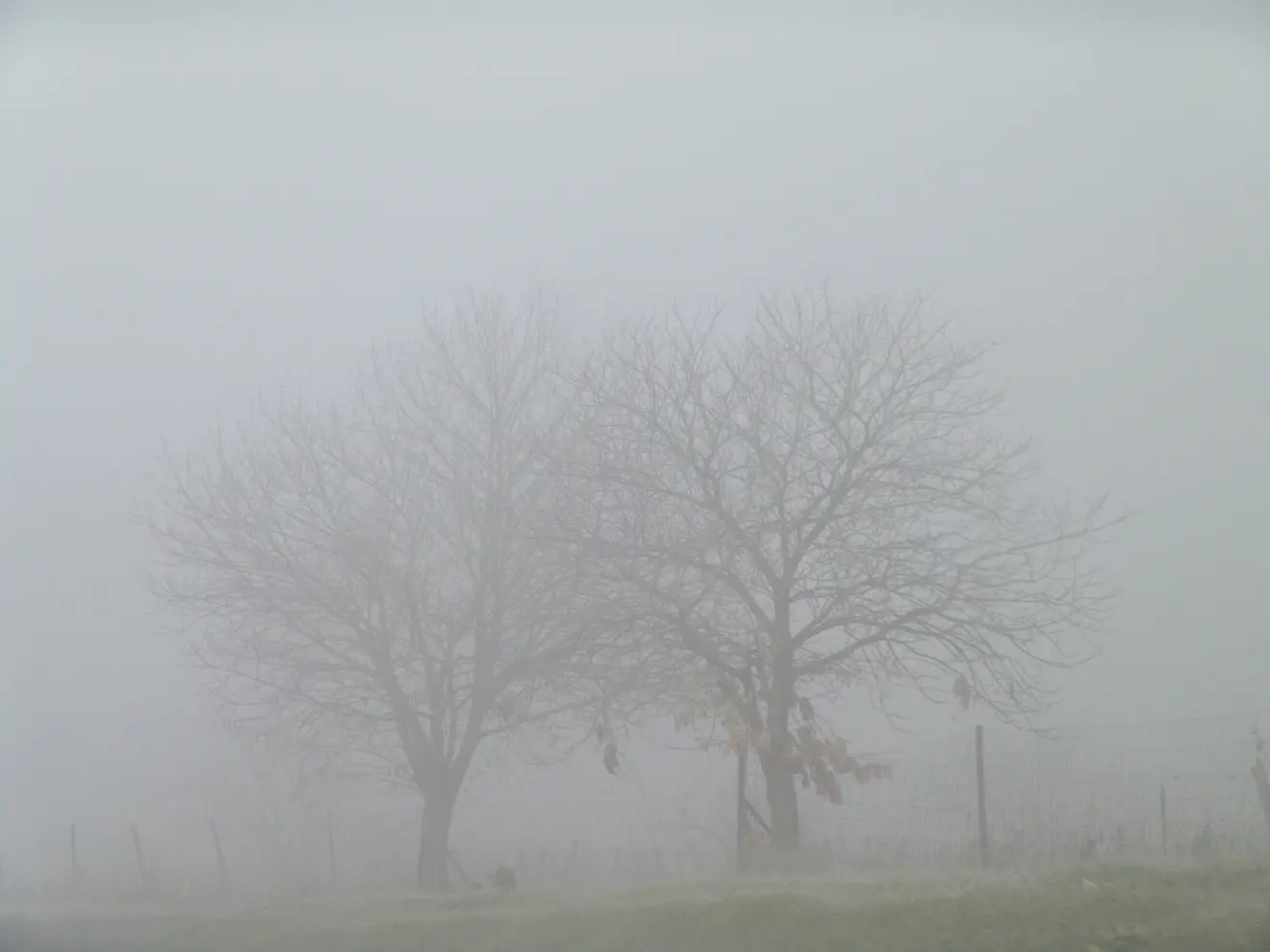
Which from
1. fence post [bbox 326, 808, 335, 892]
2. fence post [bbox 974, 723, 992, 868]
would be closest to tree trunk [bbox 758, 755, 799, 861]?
fence post [bbox 974, 723, 992, 868]

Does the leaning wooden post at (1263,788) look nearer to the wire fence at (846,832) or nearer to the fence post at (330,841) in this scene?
the wire fence at (846,832)

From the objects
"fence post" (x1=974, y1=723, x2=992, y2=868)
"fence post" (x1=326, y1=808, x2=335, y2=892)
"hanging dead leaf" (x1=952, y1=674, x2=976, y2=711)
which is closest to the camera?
"fence post" (x1=974, y1=723, x2=992, y2=868)

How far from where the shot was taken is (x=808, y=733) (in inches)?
551

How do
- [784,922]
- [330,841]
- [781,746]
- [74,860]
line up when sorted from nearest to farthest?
[784,922]
[781,746]
[74,860]
[330,841]

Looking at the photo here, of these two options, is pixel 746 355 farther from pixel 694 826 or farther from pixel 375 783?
pixel 375 783

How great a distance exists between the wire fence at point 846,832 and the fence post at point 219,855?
0.16 ft

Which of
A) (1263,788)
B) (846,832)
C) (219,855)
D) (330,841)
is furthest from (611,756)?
(1263,788)

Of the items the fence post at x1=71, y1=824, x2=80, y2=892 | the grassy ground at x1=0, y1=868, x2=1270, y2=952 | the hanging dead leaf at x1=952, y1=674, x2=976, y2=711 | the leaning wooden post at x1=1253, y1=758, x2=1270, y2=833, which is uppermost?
the hanging dead leaf at x1=952, y1=674, x2=976, y2=711

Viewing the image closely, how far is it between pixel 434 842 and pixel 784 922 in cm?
871

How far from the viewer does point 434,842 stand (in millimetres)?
16438

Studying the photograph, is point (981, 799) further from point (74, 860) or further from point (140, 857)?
point (74, 860)

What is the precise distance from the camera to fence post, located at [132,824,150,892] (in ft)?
52.8

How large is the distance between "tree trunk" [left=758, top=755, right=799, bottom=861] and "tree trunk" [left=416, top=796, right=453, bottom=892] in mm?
4423

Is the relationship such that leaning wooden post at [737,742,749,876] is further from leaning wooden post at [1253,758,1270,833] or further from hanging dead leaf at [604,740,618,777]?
leaning wooden post at [1253,758,1270,833]
